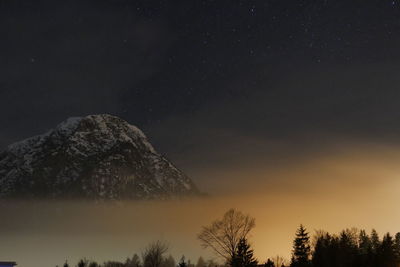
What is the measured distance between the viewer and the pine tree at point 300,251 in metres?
101

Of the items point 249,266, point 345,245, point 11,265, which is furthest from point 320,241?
point 11,265

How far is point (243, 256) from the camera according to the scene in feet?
274

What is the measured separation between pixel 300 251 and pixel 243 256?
27569 mm

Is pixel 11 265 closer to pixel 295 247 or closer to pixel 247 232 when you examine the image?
pixel 247 232

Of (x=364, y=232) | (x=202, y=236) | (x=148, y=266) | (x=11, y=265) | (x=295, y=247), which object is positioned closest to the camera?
(x=202, y=236)

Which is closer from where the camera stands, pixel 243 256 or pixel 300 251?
pixel 243 256

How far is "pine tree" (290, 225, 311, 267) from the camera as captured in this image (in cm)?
10074

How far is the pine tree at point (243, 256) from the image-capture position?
81556mm

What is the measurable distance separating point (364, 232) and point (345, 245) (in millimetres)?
47215

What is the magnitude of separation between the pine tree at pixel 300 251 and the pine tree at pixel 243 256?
18667 millimetres

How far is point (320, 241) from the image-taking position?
340 feet

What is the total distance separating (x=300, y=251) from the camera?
10738 centimetres

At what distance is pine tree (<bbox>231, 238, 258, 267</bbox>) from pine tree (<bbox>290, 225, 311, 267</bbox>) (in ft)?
61.2

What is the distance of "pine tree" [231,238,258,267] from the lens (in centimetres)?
8156
